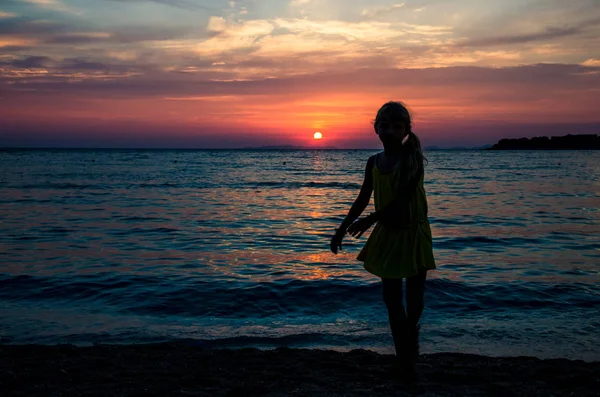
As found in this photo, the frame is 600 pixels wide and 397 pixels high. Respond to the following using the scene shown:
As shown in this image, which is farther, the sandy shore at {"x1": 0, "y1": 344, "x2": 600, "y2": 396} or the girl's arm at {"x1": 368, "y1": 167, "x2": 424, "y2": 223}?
the sandy shore at {"x1": 0, "y1": 344, "x2": 600, "y2": 396}

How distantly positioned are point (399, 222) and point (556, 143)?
565ft

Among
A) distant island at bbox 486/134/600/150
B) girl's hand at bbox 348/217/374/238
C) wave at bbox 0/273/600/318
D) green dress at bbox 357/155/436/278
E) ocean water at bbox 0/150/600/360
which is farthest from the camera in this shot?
distant island at bbox 486/134/600/150

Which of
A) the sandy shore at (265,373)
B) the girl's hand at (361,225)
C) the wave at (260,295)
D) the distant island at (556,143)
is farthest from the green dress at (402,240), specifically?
the distant island at (556,143)

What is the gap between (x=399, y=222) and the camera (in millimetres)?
3789

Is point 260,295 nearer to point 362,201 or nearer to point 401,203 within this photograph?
point 362,201

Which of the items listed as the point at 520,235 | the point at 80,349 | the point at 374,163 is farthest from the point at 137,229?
the point at 374,163

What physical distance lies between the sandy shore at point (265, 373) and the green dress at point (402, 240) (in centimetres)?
94

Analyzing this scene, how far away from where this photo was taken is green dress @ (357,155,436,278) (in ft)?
12.5

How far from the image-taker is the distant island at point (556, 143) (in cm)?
15125

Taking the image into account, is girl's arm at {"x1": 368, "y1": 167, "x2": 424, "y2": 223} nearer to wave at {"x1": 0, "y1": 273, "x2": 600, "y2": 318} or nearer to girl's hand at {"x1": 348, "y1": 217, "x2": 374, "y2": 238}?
girl's hand at {"x1": 348, "y1": 217, "x2": 374, "y2": 238}

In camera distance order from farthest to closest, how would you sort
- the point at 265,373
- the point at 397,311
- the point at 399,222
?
the point at 265,373 < the point at 397,311 < the point at 399,222

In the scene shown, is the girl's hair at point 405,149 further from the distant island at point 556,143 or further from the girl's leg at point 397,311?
the distant island at point 556,143

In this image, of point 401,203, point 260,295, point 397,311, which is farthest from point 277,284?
point 401,203

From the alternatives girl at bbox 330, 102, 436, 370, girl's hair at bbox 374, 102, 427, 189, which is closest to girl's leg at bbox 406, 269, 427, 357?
girl at bbox 330, 102, 436, 370
